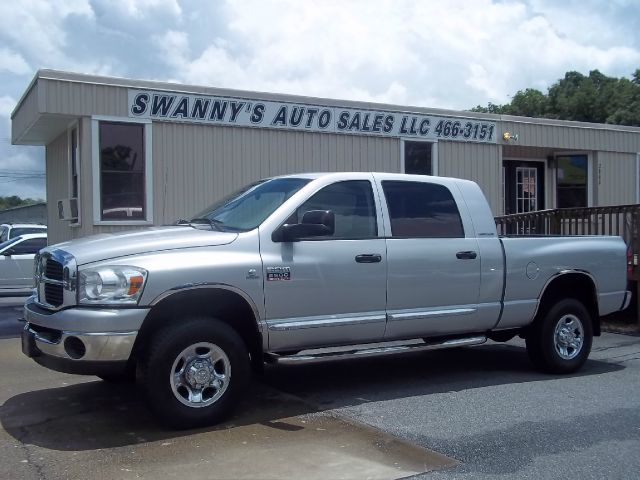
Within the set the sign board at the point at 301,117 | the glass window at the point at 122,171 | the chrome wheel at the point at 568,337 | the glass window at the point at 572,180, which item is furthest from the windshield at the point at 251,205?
the glass window at the point at 572,180

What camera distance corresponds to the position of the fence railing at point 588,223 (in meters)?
10.9

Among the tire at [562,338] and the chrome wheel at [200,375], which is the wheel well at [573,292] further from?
the chrome wheel at [200,375]

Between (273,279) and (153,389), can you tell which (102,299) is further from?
(273,279)

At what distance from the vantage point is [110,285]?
5.42 m

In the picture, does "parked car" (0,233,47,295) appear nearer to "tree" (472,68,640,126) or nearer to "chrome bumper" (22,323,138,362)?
"chrome bumper" (22,323,138,362)

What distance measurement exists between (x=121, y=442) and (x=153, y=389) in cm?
46

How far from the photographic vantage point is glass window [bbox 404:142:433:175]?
1466 centimetres

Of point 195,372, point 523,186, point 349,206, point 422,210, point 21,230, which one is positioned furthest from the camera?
point 21,230

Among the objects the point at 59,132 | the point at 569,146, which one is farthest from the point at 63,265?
the point at 569,146

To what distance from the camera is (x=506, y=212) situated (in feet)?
58.9

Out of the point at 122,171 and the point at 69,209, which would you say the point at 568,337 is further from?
the point at 69,209

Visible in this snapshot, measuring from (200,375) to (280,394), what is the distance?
1.49 metres

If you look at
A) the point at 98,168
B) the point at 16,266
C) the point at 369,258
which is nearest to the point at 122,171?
the point at 98,168

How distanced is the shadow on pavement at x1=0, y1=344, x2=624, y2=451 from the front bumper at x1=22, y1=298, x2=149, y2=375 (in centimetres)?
48
